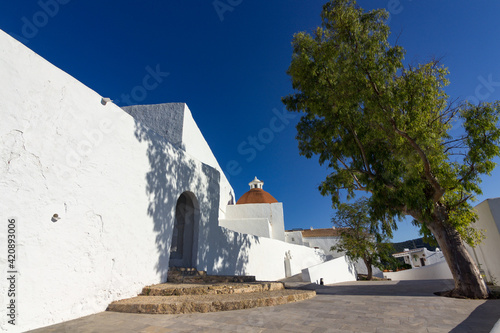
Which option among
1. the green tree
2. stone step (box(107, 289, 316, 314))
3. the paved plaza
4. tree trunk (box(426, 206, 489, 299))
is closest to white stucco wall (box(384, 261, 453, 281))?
the green tree

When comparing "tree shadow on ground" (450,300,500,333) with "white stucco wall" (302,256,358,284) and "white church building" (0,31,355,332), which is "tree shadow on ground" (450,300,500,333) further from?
"white stucco wall" (302,256,358,284)

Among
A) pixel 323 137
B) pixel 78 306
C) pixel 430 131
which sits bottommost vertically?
pixel 78 306

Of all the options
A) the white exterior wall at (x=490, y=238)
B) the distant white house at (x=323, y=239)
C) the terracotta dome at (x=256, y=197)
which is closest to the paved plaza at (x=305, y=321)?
the white exterior wall at (x=490, y=238)

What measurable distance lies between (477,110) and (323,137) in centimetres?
391

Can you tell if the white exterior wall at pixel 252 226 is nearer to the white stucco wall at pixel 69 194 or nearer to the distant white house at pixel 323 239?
the white stucco wall at pixel 69 194

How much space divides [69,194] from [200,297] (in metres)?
2.92

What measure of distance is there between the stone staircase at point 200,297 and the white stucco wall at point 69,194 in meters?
0.48

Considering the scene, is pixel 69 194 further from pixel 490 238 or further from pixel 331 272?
pixel 331 272

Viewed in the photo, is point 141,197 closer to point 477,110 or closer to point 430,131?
point 430,131

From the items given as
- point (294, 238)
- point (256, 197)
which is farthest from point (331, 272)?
point (256, 197)

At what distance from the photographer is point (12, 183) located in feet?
10.5

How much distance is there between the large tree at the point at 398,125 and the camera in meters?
6.03

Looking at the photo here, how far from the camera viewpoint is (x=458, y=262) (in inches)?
240

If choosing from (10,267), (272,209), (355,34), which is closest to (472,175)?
(355,34)
